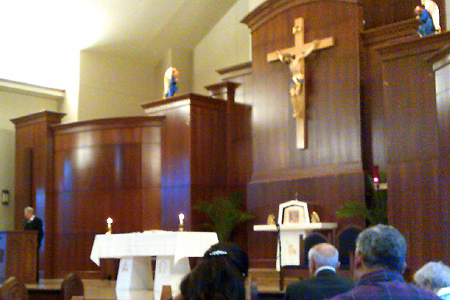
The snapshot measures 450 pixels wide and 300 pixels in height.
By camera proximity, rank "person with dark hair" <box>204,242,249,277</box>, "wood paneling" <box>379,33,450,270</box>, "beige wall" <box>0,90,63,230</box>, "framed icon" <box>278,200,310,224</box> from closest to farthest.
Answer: "person with dark hair" <box>204,242,249,277</box> < "wood paneling" <box>379,33,450,270</box> < "framed icon" <box>278,200,310,224</box> < "beige wall" <box>0,90,63,230</box>

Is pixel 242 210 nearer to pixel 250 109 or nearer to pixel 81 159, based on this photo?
pixel 250 109

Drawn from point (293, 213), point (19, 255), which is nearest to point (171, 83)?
point (293, 213)

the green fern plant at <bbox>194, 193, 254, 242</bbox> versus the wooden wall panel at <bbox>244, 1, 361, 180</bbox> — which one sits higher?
the wooden wall panel at <bbox>244, 1, 361, 180</bbox>

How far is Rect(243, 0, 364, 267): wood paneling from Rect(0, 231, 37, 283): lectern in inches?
145

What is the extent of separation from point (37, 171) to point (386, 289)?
11826 millimetres

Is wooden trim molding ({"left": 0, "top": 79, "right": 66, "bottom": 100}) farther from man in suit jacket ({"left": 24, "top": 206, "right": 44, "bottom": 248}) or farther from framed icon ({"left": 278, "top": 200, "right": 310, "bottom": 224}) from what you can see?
framed icon ({"left": 278, "top": 200, "right": 310, "bottom": 224})

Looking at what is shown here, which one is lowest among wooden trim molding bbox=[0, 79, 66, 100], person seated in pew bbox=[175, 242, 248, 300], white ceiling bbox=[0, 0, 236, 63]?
person seated in pew bbox=[175, 242, 248, 300]

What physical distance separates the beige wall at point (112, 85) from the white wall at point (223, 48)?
131cm

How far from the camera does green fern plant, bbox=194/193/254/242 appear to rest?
11391 millimetres

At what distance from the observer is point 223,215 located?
11.4 metres

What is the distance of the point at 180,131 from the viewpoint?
12055 millimetres

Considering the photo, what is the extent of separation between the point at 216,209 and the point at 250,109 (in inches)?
79.7

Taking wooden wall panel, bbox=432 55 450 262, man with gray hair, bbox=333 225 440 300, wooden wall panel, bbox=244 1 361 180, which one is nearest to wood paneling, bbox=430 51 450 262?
wooden wall panel, bbox=432 55 450 262

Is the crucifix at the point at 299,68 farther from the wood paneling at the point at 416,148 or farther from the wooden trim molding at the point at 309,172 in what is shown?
the wood paneling at the point at 416,148
